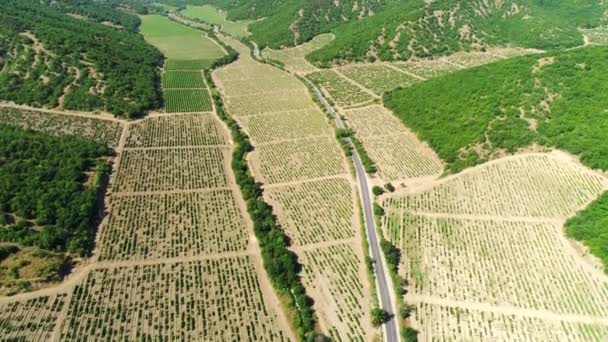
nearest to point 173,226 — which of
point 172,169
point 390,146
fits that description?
point 172,169

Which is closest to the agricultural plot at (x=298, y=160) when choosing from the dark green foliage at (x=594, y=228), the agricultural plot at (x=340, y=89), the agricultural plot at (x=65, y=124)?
the agricultural plot at (x=340, y=89)

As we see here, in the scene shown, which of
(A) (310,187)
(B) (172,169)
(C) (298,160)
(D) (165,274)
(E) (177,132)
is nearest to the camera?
(D) (165,274)

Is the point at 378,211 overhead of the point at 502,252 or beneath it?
beneath

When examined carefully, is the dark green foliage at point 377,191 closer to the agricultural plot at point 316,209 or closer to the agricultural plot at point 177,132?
the agricultural plot at point 316,209

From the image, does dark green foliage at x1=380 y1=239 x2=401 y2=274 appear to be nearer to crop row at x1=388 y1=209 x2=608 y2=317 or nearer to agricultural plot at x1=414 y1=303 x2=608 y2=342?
crop row at x1=388 y1=209 x2=608 y2=317

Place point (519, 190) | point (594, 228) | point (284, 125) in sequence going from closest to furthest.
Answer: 1. point (594, 228)
2. point (519, 190)
3. point (284, 125)

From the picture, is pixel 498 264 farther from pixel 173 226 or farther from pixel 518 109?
pixel 173 226

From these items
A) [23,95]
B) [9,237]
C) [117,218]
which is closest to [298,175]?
[117,218]

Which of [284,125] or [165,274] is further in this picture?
[284,125]
